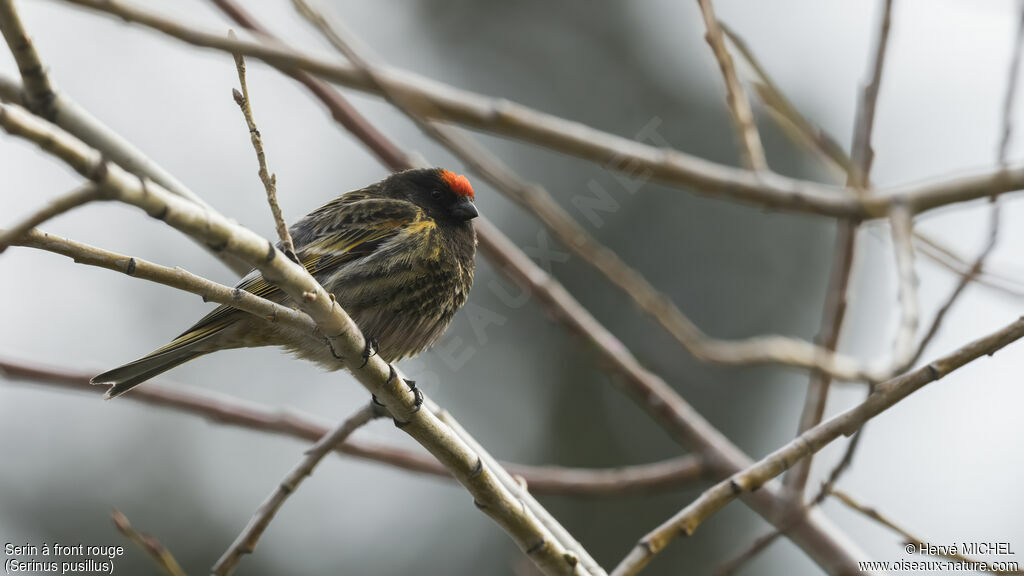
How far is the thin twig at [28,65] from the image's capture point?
2158 millimetres

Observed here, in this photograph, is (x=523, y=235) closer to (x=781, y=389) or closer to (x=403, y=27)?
(x=781, y=389)

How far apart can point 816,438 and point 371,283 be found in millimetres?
2575

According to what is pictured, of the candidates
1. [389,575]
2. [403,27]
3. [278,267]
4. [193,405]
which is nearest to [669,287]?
[389,575]

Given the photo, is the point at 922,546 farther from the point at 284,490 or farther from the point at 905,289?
the point at 284,490

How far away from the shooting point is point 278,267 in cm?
242

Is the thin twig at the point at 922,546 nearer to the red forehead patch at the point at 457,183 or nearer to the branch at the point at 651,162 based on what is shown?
the branch at the point at 651,162

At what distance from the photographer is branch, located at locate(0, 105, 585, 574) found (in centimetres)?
189

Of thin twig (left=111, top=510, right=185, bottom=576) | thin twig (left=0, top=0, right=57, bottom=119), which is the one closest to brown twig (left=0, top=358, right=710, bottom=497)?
thin twig (left=111, top=510, right=185, bottom=576)

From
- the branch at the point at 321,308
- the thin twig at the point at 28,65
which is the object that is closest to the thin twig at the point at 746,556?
the branch at the point at 321,308

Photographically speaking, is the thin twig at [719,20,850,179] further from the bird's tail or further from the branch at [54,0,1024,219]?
the bird's tail

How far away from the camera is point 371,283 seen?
4.79m

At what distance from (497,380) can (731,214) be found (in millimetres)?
4458

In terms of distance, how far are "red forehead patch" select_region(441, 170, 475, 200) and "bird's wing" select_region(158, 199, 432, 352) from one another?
1.37 feet

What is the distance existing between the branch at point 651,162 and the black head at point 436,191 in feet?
7.34
